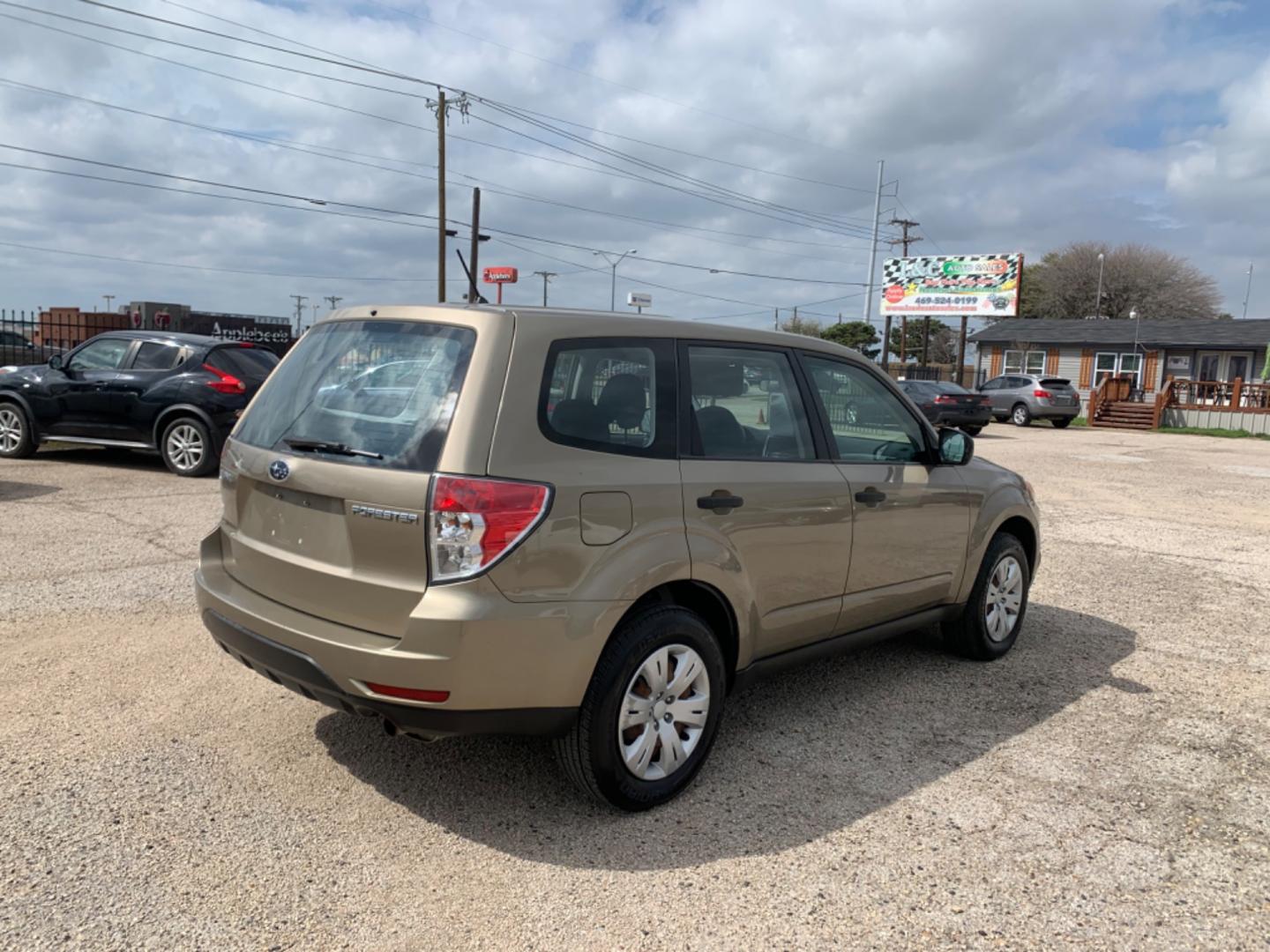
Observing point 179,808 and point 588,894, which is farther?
point 179,808

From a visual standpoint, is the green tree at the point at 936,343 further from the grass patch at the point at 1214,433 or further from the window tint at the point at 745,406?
the window tint at the point at 745,406

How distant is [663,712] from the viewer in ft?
11.0

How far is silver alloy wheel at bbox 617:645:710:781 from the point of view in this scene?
3238 mm

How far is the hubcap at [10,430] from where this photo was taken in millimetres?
11219

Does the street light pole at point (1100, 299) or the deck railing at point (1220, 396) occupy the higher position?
the street light pole at point (1100, 299)

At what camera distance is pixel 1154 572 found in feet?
25.3

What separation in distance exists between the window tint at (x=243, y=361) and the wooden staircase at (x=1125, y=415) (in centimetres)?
2857

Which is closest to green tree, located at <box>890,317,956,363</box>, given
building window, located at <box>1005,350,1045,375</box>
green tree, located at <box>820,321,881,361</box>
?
green tree, located at <box>820,321,881,361</box>

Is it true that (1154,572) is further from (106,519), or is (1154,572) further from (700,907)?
(106,519)

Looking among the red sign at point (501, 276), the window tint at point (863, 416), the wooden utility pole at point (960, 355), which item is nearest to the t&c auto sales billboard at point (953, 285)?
the wooden utility pole at point (960, 355)

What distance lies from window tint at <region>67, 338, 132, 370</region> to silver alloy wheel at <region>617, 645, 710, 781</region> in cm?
979

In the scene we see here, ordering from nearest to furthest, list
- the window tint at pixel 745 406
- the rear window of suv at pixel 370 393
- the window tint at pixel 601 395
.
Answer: the rear window of suv at pixel 370 393 → the window tint at pixel 601 395 → the window tint at pixel 745 406

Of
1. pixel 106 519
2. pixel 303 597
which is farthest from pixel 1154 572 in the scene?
pixel 106 519

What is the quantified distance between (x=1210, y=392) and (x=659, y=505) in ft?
114
